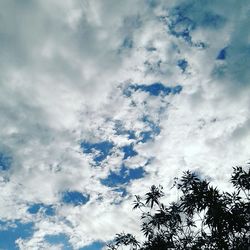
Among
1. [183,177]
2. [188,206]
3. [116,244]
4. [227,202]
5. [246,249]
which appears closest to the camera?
[246,249]

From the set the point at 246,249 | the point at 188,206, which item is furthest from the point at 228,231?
the point at 188,206

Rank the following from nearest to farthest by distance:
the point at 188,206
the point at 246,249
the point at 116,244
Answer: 1. the point at 246,249
2. the point at 188,206
3. the point at 116,244

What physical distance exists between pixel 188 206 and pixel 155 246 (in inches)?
166

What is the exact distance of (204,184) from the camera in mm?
19156

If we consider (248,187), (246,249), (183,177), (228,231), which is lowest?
(246,249)

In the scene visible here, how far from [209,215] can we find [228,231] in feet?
5.62

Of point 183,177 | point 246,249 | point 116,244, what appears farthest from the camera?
point 116,244

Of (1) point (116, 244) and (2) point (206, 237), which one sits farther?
(1) point (116, 244)

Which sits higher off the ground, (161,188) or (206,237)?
(161,188)

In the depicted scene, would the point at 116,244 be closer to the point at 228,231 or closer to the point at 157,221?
the point at 157,221

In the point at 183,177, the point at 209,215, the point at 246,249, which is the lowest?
the point at 246,249

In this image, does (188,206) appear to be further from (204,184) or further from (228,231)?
(228,231)

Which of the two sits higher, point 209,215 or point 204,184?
point 204,184

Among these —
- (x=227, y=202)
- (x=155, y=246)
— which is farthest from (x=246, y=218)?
(x=155, y=246)
